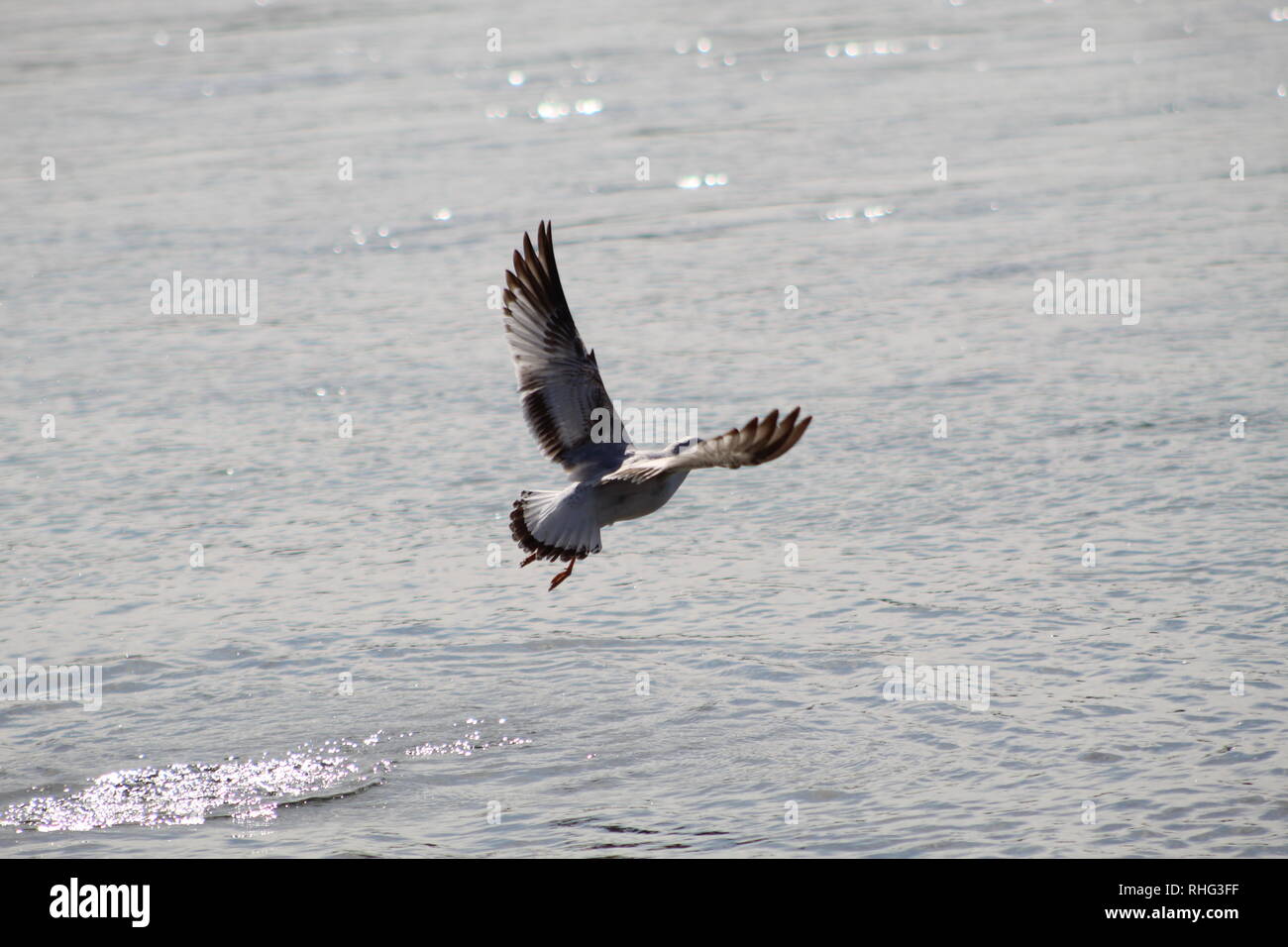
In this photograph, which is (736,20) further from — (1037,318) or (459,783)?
(459,783)

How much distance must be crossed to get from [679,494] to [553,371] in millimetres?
2729

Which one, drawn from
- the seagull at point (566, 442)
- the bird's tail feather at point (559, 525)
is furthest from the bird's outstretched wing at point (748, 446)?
the bird's tail feather at point (559, 525)

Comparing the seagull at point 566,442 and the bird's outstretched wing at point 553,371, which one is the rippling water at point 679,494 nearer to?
the seagull at point 566,442

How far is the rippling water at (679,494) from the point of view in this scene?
6.89 m

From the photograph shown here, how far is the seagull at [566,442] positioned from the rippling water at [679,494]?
33.2 inches

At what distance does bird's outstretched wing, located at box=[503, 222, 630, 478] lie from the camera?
26.3ft

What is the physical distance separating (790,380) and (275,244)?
6973mm

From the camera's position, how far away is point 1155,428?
10898 mm

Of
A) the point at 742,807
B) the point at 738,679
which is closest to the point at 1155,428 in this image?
the point at 738,679

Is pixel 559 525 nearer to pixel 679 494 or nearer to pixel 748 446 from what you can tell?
pixel 748 446

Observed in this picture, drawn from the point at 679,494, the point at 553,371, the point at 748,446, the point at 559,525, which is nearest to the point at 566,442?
the point at 553,371

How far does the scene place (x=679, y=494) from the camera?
1081cm

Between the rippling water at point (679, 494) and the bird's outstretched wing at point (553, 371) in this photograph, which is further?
the bird's outstretched wing at point (553, 371)

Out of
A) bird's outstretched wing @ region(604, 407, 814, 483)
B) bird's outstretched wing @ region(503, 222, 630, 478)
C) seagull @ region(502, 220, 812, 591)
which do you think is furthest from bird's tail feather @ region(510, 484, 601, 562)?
bird's outstretched wing @ region(604, 407, 814, 483)
